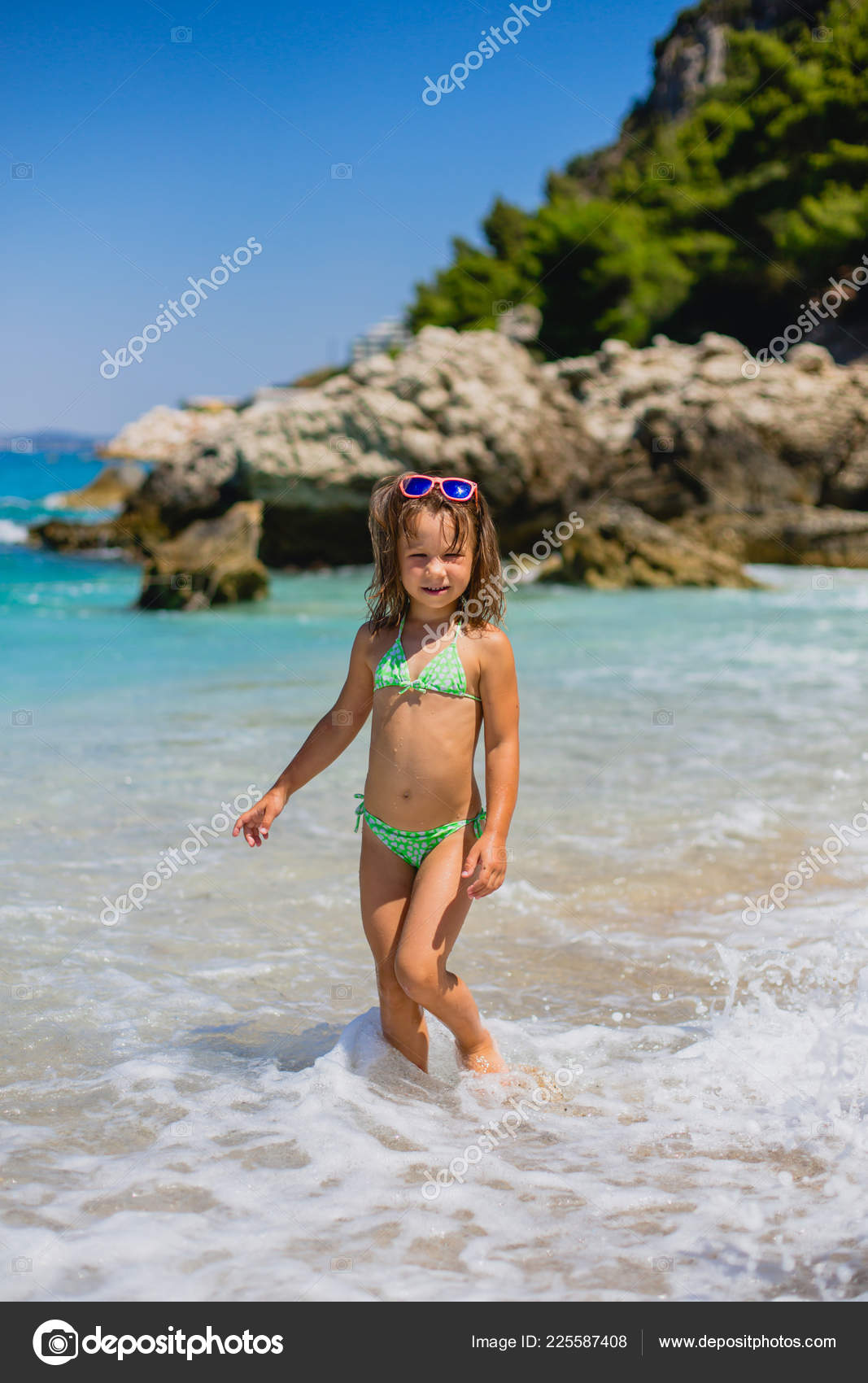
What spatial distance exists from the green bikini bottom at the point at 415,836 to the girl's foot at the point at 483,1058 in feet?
1.71

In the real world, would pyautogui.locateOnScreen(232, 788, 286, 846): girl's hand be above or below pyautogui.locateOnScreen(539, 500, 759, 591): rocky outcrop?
below

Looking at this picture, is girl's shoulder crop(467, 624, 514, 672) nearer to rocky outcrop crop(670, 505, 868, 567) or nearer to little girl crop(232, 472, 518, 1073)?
little girl crop(232, 472, 518, 1073)

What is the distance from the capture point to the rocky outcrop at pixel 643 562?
1822 cm

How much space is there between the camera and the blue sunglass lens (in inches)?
116

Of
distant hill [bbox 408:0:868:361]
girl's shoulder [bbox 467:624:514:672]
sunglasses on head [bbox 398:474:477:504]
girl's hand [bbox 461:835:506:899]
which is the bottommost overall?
girl's hand [bbox 461:835:506:899]

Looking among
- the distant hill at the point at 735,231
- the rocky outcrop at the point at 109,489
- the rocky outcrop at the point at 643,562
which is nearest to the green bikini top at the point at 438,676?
the rocky outcrop at the point at 643,562

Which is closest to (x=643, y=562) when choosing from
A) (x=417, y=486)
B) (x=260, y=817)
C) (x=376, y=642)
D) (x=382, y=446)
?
(x=382, y=446)

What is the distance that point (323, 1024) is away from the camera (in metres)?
3.59

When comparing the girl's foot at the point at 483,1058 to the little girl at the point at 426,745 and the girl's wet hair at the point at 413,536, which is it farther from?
the girl's wet hair at the point at 413,536

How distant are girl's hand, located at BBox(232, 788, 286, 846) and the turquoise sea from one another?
64cm

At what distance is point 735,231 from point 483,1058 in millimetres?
40610

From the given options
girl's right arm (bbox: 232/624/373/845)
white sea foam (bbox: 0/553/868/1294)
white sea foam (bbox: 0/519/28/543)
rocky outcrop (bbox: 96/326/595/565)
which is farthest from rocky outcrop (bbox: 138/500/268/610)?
white sea foam (bbox: 0/519/28/543)
